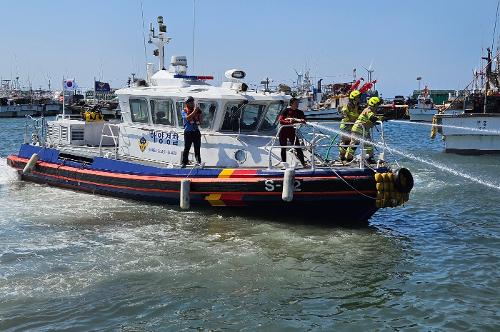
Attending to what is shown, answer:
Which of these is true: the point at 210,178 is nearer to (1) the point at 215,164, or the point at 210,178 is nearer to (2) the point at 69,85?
(1) the point at 215,164

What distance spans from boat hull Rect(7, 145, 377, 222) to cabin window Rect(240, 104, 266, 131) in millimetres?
1378

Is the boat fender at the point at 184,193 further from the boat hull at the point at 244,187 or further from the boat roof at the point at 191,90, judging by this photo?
the boat roof at the point at 191,90

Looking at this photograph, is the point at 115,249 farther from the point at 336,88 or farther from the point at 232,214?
the point at 336,88

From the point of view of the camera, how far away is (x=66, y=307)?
7375mm

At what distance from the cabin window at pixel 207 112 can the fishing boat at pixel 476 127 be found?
1498 cm

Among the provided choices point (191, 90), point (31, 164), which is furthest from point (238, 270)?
point (31, 164)

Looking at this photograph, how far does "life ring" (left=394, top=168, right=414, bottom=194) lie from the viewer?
10883mm

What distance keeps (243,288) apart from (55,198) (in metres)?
7.62

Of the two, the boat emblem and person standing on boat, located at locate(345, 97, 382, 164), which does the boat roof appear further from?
person standing on boat, located at locate(345, 97, 382, 164)

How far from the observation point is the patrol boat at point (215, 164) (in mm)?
11047

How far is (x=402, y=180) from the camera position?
10.9 meters

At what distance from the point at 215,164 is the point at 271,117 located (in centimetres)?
162

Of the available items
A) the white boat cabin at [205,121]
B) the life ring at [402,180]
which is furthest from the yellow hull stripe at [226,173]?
the life ring at [402,180]

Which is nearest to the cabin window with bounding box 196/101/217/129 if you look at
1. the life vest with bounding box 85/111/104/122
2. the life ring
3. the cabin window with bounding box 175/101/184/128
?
the cabin window with bounding box 175/101/184/128
